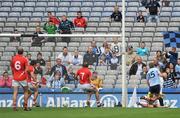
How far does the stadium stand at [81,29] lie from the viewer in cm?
2750

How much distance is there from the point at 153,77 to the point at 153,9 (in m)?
7.46

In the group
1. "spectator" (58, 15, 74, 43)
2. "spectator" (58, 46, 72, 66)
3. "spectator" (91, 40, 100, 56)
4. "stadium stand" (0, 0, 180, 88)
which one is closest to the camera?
"spectator" (58, 46, 72, 66)

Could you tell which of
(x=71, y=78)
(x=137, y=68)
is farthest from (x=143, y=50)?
(x=71, y=78)

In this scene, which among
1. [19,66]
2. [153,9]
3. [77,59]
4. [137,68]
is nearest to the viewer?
[19,66]

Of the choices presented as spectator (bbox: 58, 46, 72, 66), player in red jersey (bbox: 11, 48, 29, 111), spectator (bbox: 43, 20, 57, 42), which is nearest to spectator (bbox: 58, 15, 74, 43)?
spectator (bbox: 43, 20, 57, 42)

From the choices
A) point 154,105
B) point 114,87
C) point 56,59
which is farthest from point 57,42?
point 154,105

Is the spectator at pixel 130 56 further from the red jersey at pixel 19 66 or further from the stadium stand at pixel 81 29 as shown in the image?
the red jersey at pixel 19 66

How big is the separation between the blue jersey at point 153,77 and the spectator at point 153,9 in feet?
23.6

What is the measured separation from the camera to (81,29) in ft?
103

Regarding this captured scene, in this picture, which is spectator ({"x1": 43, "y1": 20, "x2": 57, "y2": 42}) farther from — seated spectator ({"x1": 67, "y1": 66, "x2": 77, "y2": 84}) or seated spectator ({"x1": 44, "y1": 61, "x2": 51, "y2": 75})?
seated spectator ({"x1": 67, "y1": 66, "x2": 77, "y2": 84})

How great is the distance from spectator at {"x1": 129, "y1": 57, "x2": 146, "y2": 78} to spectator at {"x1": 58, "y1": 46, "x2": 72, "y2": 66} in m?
2.21

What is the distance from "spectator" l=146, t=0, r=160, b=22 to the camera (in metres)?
31.3

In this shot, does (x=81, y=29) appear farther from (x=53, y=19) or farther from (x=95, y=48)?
(x=95, y=48)

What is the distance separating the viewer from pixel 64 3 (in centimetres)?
3375
